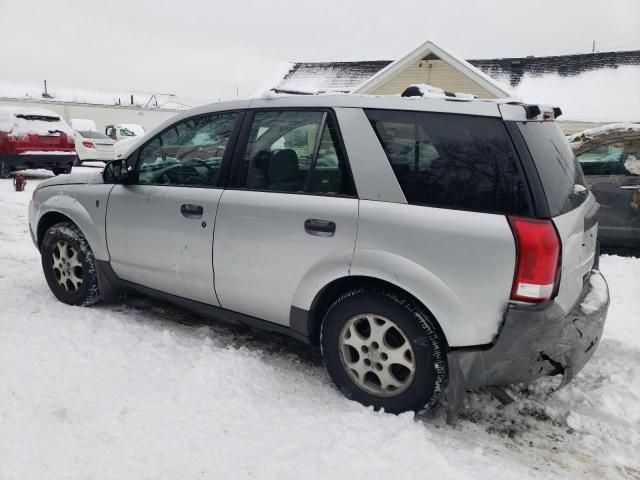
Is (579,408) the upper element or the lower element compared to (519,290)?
lower

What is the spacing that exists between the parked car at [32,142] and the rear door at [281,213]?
11.1 meters

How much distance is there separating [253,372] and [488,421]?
4.69ft

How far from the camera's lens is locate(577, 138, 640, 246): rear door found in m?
6.09

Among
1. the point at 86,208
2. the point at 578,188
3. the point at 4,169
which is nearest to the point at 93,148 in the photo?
the point at 4,169

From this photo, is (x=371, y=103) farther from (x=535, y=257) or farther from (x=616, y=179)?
(x=616, y=179)

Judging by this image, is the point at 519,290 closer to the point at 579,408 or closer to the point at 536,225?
the point at 536,225

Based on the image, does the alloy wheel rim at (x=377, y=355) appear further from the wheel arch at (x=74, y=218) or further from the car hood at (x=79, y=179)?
the car hood at (x=79, y=179)

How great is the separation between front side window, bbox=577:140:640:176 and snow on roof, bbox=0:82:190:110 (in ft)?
150

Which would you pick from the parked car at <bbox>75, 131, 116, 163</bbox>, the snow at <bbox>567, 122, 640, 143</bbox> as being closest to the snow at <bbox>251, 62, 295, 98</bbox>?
the parked car at <bbox>75, 131, 116, 163</bbox>

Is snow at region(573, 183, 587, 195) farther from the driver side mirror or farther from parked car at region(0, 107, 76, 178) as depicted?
parked car at region(0, 107, 76, 178)

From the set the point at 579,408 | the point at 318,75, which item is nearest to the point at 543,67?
the point at 318,75

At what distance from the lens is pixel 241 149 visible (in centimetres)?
318

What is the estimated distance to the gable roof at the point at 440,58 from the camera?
55.1ft

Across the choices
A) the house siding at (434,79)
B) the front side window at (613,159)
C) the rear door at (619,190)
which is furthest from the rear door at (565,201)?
the house siding at (434,79)
